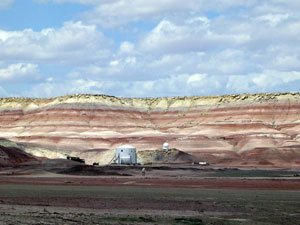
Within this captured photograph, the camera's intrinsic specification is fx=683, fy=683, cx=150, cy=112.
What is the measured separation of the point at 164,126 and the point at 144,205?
5147 inches

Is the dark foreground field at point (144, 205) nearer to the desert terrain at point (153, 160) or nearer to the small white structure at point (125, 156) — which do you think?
the desert terrain at point (153, 160)

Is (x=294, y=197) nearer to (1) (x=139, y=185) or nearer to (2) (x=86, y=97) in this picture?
(1) (x=139, y=185)

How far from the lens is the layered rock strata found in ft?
391

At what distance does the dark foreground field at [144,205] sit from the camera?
30.1 metres

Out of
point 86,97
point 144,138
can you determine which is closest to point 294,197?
point 144,138

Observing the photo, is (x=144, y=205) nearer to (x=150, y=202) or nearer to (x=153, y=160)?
(x=150, y=202)

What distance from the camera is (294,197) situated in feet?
139

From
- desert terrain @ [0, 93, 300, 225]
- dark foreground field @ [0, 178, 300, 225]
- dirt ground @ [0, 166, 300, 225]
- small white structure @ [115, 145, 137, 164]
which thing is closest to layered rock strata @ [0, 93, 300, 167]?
desert terrain @ [0, 93, 300, 225]

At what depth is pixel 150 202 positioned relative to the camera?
38.5 m

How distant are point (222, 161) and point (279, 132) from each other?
1128 inches

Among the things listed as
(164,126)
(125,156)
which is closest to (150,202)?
(125,156)

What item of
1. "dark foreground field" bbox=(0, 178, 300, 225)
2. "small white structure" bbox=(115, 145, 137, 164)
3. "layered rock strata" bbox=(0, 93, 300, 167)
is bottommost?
"dark foreground field" bbox=(0, 178, 300, 225)

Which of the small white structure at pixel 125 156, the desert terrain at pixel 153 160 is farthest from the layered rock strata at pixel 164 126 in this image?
the small white structure at pixel 125 156

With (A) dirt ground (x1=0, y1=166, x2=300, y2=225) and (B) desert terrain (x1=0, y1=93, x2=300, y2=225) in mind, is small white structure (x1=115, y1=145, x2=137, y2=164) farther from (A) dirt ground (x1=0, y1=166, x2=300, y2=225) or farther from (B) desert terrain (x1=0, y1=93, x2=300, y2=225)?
(A) dirt ground (x1=0, y1=166, x2=300, y2=225)
